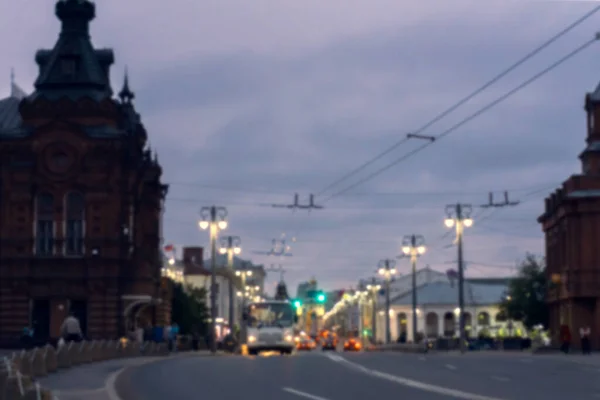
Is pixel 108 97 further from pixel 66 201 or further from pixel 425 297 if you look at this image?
pixel 425 297

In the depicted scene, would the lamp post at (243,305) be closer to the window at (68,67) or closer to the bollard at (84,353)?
the window at (68,67)

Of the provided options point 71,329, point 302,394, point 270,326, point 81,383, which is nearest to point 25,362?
point 81,383

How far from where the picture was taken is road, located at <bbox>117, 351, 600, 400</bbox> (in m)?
23.7

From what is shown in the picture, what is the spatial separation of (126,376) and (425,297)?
11832 cm

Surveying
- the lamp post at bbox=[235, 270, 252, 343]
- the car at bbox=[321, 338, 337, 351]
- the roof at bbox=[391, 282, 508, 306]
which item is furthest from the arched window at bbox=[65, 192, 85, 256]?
the roof at bbox=[391, 282, 508, 306]

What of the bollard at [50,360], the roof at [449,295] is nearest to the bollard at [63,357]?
the bollard at [50,360]

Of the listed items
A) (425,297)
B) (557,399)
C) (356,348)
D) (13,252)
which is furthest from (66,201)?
(425,297)

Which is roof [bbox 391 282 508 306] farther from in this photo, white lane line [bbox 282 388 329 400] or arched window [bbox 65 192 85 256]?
white lane line [bbox 282 388 329 400]

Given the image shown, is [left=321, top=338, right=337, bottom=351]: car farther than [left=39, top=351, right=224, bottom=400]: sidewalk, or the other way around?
[left=321, top=338, right=337, bottom=351]: car

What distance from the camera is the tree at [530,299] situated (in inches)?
3671

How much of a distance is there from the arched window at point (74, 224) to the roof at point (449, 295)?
82.0 m

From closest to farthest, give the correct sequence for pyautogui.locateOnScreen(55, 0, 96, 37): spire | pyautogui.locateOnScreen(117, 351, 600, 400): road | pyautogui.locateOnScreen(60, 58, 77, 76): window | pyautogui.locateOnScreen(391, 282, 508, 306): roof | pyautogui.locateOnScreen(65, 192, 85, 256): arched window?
pyautogui.locateOnScreen(117, 351, 600, 400): road
pyautogui.locateOnScreen(65, 192, 85, 256): arched window
pyautogui.locateOnScreen(60, 58, 77, 76): window
pyautogui.locateOnScreen(55, 0, 96, 37): spire
pyautogui.locateOnScreen(391, 282, 508, 306): roof

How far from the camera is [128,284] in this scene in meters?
69.5

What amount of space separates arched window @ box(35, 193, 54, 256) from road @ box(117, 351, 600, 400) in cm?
3331
